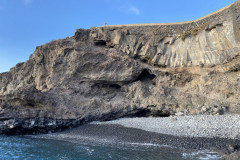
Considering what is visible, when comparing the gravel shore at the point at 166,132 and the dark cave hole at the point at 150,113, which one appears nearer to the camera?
the gravel shore at the point at 166,132

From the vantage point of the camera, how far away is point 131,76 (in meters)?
21.3

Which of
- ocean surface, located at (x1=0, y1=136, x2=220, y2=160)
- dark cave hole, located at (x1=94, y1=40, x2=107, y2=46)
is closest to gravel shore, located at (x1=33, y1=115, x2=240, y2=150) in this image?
ocean surface, located at (x1=0, y1=136, x2=220, y2=160)

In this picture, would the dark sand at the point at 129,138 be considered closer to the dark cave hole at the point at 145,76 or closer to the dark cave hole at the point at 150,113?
the dark cave hole at the point at 150,113

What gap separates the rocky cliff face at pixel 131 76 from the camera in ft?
56.4

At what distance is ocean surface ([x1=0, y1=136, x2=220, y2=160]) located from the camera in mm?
10070

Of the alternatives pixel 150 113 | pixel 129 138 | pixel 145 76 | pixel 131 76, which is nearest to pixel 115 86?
pixel 131 76

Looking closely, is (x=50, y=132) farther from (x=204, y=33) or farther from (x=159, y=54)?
(x=204, y=33)

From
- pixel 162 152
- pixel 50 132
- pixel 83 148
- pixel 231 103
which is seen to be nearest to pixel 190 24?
pixel 231 103

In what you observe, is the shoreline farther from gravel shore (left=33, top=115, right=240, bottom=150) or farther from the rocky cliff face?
the rocky cliff face

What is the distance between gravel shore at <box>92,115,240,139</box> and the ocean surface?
2632mm

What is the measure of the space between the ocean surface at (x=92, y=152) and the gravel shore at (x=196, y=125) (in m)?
2.63

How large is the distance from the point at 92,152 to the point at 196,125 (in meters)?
8.06

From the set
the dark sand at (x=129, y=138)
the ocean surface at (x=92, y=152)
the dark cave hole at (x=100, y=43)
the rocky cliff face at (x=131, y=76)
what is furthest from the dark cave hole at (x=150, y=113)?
the dark cave hole at (x=100, y=43)

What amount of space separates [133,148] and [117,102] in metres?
8.85
